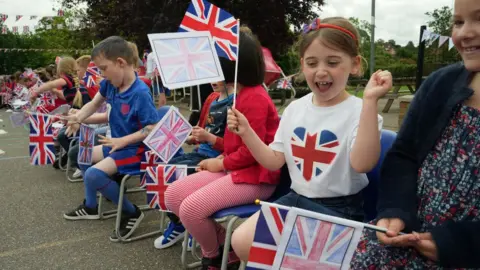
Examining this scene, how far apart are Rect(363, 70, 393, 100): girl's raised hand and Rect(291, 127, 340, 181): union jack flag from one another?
0.98ft

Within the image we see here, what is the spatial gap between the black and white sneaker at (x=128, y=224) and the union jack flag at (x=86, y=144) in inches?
27.1

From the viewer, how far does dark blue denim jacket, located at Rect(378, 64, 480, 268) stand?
1.24 m

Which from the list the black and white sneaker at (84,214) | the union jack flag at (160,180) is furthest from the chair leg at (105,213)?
the union jack flag at (160,180)

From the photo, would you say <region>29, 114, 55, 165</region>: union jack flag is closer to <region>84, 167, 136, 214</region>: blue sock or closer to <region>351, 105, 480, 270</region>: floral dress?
<region>84, 167, 136, 214</region>: blue sock

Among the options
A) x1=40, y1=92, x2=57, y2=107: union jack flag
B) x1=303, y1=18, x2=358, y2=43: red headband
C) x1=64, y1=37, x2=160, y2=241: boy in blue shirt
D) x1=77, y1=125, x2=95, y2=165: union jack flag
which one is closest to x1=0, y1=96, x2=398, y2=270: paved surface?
x1=64, y1=37, x2=160, y2=241: boy in blue shirt

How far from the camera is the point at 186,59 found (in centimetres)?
216

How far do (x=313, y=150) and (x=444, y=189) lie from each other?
0.55 metres

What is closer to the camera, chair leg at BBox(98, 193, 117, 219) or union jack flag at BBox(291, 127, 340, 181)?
union jack flag at BBox(291, 127, 340, 181)

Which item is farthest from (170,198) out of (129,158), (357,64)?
(357,64)

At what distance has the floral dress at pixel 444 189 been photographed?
124 centimetres

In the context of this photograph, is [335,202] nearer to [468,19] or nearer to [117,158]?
[468,19]

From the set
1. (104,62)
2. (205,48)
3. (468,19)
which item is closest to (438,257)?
(468,19)

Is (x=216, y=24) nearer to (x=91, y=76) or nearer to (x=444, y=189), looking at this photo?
(x=444, y=189)

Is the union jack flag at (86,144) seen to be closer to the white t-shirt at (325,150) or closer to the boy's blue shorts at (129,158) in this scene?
the boy's blue shorts at (129,158)
